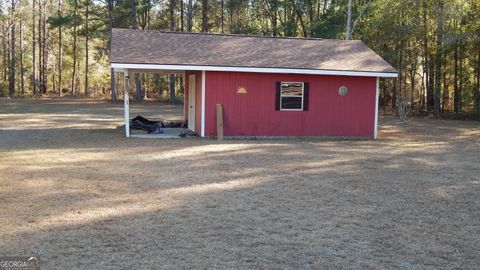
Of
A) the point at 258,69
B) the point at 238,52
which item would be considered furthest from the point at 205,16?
the point at 258,69

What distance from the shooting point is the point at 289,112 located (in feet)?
47.5

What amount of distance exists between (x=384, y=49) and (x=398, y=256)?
22224 millimetres

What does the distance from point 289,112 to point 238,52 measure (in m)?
2.41

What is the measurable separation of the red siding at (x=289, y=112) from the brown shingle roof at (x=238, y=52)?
0.40m

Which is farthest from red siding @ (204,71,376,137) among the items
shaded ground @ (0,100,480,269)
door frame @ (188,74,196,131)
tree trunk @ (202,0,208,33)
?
tree trunk @ (202,0,208,33)

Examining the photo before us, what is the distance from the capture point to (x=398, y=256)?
4.39 meters

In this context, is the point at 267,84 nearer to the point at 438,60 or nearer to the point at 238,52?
the point at 238,52

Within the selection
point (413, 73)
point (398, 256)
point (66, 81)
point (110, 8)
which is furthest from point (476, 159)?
point (66, 81)

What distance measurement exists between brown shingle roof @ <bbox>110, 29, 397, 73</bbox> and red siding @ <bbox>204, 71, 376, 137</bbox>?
395 millimetres

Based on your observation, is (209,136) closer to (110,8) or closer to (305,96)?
(305,96)

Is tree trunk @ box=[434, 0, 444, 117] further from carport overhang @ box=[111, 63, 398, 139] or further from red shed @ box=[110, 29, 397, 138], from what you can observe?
carport overhang @ box=[111, 63, 398, 139]

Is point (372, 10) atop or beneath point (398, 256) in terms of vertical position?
atop

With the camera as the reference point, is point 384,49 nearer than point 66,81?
Yes

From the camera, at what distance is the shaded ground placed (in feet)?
14.3
